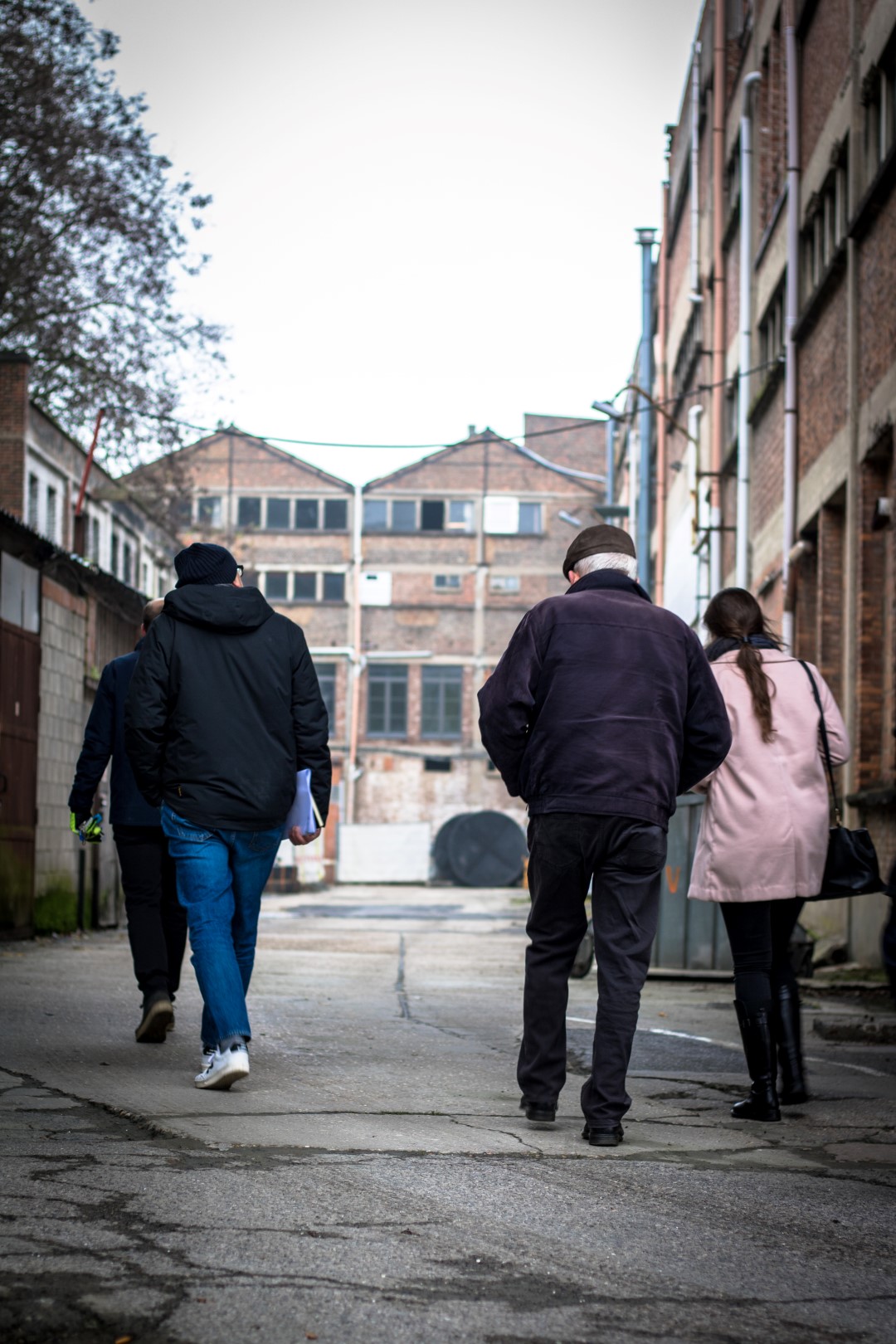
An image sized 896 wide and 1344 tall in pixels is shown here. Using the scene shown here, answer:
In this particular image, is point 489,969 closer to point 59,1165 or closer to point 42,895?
point 42,895

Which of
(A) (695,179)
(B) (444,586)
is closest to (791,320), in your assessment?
(A) (695,179)

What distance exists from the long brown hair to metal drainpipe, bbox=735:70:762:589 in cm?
1334

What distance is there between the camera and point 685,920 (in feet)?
39.9

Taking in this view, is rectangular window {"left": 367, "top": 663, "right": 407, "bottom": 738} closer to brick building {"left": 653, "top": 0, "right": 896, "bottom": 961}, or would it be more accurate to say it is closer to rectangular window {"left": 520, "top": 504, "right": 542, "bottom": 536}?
rectangular window {"left": 520, "top": 504, "right": 542, "bottom": 536}

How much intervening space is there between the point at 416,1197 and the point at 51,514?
2433 cm

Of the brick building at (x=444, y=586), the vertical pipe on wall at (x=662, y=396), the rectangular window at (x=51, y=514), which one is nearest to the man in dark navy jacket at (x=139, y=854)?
the rectangular window at (x=51, y=514)

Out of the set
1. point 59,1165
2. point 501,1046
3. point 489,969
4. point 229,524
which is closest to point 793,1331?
point 59,1165

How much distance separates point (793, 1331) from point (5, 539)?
12718 mm

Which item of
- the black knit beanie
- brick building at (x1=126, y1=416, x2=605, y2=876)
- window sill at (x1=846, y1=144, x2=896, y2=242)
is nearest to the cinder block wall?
window sill at (x1=846, y1=144, x2=896, y2=242)

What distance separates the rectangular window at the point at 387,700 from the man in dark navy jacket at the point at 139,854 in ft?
145

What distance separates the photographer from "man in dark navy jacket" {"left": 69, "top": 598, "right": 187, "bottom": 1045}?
6.76m

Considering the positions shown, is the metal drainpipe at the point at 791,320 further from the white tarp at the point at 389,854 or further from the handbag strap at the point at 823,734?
the white tarp at the point at 389,854

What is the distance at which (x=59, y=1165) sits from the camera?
13.6ft

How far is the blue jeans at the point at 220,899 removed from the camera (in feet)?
18.4
